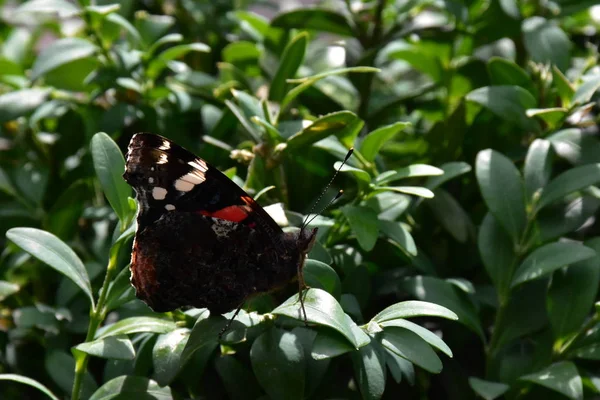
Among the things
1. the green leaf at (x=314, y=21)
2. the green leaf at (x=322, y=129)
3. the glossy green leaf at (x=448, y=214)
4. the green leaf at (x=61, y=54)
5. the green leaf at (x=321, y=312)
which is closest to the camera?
the green leaf at (x=321, y=312)

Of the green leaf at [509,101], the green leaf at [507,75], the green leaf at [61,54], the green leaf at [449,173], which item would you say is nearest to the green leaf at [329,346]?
the green leaf at [449,173]

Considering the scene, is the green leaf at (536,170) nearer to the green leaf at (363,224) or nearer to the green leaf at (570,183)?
the green leaf at (570,183)

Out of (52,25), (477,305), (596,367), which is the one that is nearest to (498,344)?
(477,305)

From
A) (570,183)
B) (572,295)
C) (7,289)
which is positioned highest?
(570,183)

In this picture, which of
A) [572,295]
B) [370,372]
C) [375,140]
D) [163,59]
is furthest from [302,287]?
[163,59]

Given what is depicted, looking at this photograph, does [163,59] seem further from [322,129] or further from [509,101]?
[509,101]

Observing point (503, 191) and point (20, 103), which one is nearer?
point (503, 191)

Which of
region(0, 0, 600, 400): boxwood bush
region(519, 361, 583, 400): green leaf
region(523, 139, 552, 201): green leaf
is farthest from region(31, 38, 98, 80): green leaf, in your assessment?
region(519, 361, 583, 400): green leaf

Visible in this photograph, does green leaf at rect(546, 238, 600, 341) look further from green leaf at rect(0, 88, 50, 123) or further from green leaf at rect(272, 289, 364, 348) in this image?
green leaf at rect(0, 88, 50, 123)
